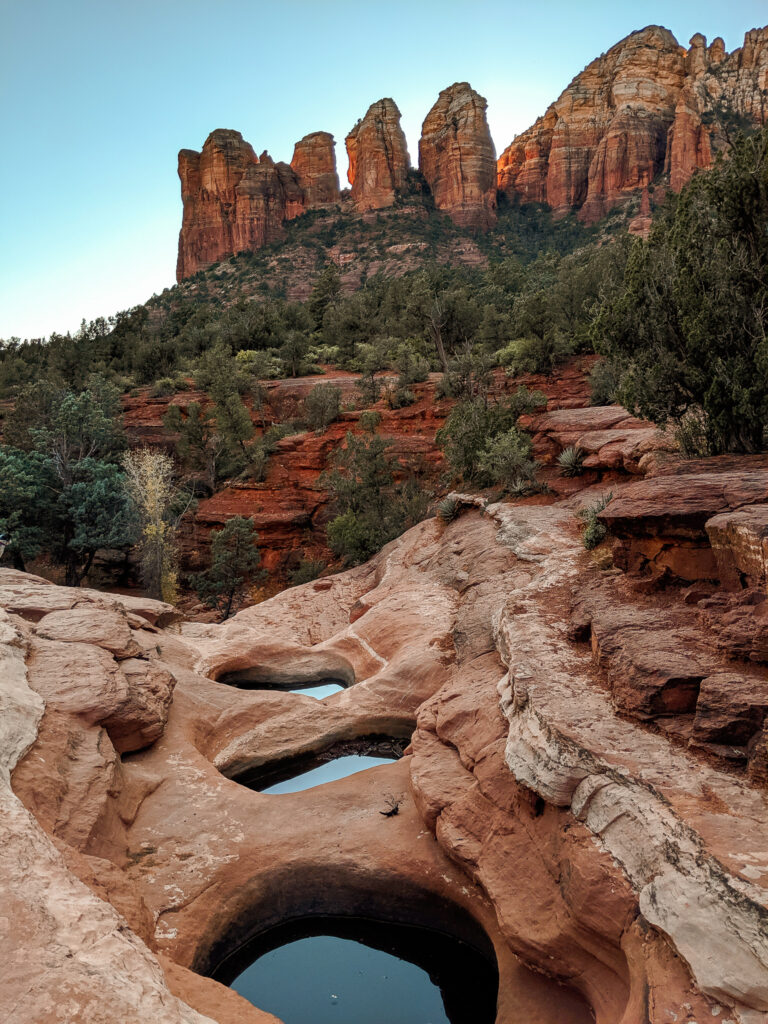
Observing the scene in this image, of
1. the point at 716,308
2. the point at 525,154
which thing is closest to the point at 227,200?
the point at 525,154

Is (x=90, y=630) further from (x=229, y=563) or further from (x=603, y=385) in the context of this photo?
(x=603, y=385)

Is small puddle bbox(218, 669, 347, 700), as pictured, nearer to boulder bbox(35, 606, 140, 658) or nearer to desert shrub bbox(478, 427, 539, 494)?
boulder bbox(35, 606, 140, 658)

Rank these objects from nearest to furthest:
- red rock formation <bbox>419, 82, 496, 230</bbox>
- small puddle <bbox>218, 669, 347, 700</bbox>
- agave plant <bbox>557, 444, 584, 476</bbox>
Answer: small puddle <bbox>218, 669, 347, 700</bbox>, agave plant <bbox>557, 444, 584, 476</bbox>, red rock formation <bbox>419, 82, 496, 230</bbox>

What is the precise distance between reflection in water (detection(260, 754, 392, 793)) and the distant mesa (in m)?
52.9

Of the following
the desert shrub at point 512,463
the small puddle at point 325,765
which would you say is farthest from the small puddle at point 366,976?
the desert shrub at point 512,463

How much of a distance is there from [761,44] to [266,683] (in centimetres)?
7914

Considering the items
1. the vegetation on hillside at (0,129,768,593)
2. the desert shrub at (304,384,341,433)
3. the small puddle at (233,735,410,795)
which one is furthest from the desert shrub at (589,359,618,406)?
the small puddle at (233,735,410,795)

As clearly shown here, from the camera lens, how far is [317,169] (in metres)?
81.5

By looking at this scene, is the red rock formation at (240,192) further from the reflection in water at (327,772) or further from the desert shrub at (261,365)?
the reflection in water at (327,772)

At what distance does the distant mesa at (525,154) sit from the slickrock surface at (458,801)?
5266cm

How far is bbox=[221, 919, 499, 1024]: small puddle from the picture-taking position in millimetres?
5691

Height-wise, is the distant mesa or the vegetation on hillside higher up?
the distant mesa

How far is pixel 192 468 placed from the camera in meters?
26.8

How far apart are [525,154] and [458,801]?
8615 cm
